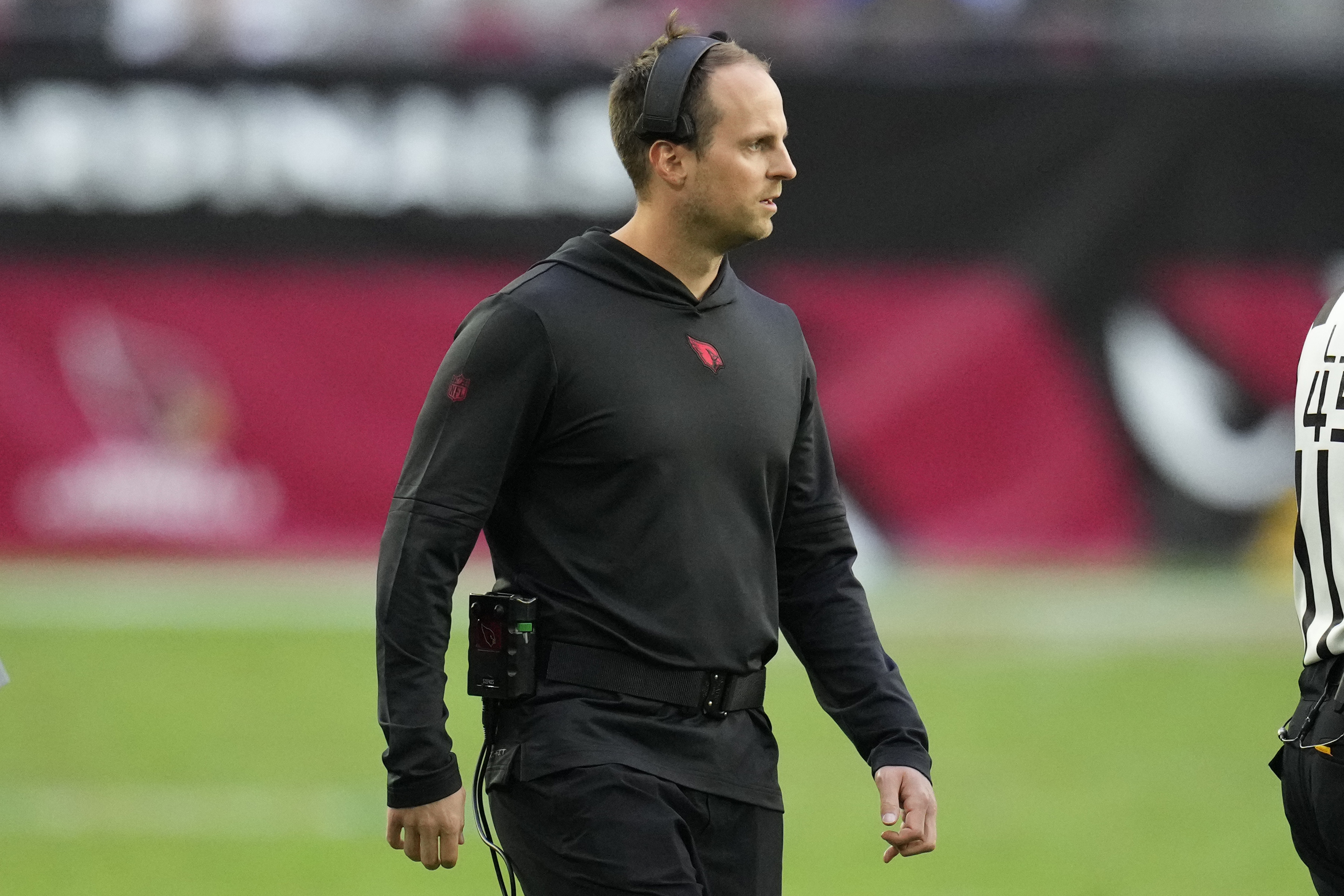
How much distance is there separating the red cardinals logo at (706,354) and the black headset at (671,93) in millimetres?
326

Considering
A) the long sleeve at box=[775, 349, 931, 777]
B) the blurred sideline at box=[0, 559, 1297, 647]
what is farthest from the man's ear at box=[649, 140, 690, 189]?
the blurred sideline at box=[0, 559, 1297, 647]

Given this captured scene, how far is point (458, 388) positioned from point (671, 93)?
0.60 meters

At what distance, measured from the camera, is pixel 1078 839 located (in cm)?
688

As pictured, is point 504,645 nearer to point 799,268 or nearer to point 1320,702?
point 1320,702

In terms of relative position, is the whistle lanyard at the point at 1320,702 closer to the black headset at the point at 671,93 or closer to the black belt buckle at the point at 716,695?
the black belt buckle at the point at 716,695

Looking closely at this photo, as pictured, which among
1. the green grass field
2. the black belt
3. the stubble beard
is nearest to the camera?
the black belt

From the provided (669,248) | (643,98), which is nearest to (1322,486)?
(669,248)

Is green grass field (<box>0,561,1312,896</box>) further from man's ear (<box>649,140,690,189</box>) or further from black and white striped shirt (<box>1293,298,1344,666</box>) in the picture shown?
man's ear (<box>649,140,690,189</box>)

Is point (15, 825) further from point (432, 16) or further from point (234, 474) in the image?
point (432, 16)

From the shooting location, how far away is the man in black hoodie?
3027 mm

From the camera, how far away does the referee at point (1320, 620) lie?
291 centimetres

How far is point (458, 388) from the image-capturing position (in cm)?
309

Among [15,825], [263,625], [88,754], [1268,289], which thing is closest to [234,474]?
[263,625]

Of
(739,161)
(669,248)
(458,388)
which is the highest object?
(739,161)
